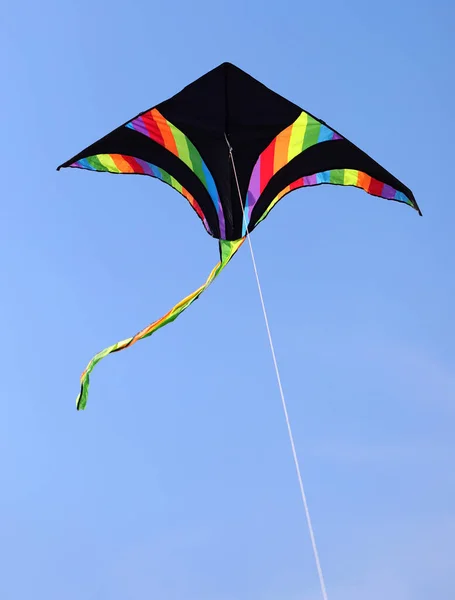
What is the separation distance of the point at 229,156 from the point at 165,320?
1603 millimetres

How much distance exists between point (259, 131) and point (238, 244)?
1032mm

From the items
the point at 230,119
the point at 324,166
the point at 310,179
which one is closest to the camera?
the point at 230,119

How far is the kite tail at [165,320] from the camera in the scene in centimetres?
557

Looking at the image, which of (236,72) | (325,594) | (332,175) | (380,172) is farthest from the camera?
(332,175)

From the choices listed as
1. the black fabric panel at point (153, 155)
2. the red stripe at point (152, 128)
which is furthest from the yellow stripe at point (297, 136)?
the red stripe at point (152, 128)

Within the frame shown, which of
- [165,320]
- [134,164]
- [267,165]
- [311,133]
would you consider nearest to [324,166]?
[311,133]

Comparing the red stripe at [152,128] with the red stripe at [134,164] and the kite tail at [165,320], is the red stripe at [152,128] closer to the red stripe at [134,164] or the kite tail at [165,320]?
the red stripe at [134,164]

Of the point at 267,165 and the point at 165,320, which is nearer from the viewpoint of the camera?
the point at 165,320

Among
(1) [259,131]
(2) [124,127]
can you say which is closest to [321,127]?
(1) [259,131]

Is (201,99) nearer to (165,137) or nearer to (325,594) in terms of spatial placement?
(165,137)

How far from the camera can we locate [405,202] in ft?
19.6

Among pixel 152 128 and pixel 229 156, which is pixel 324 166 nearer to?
→ pixel 229 156

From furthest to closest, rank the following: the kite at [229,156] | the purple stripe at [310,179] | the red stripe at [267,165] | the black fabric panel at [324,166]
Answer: the purple stripe at [310,179] < the red stripe at [267,165] < the black fabric panel at [324,166] < the kite at [229,156]

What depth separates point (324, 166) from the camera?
6.10 m
